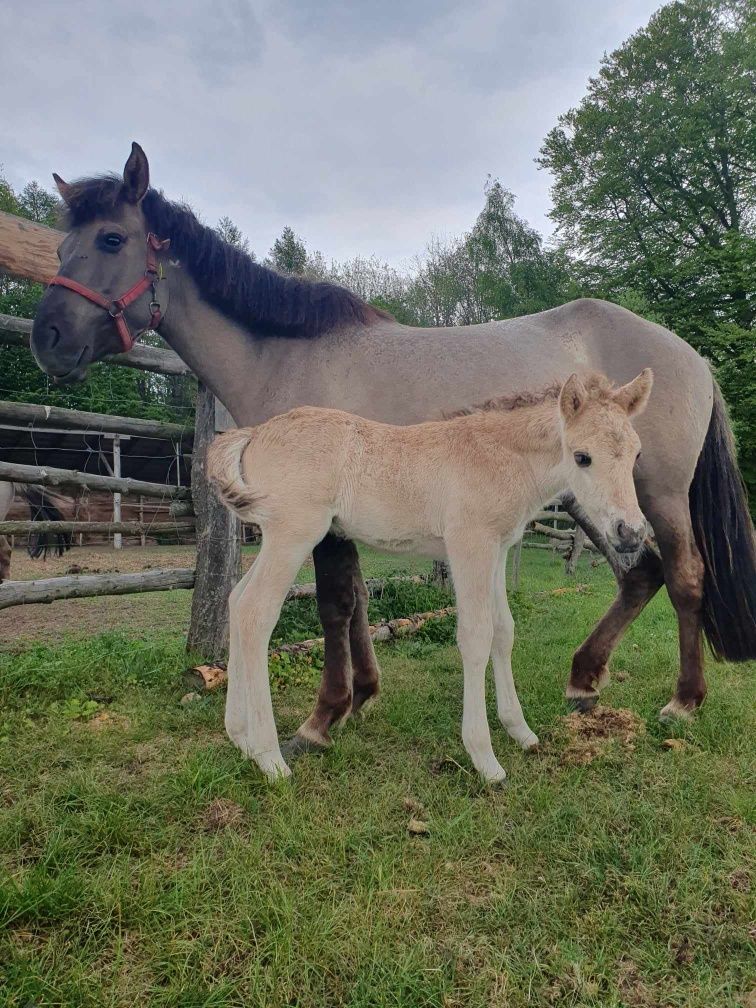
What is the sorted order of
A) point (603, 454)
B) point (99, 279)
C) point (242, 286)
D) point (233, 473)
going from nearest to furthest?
point (603, 454) → point (233, 473) → point (99, 279) → point (242, 286)

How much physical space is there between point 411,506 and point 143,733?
1.93 metres

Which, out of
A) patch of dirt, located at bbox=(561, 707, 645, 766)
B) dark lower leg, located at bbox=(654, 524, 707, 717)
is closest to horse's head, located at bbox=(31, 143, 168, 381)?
patch of dirt, located at bbox=(561, 707, 645, 766)

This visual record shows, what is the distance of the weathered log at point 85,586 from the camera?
385 centimetres

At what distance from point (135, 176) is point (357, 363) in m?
1.44

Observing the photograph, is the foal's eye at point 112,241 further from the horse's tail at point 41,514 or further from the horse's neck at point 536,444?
the horse's tail at point 41,514

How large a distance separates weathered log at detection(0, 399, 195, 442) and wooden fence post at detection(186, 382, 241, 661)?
674 mm

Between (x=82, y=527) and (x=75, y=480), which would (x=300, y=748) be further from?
(x=82, y=527)

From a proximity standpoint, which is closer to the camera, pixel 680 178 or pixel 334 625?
pixel 334 625

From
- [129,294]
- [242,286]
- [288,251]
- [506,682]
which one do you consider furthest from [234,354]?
[288,251]

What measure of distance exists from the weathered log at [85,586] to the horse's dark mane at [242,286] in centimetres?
244

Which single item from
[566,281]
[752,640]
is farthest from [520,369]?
[566,281]

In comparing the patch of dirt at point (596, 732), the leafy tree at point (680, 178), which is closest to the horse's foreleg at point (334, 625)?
the patch of dirt at point (596, 732)

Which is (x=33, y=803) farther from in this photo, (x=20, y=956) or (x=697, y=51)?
(x=697, y=51)

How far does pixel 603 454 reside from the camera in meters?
2.23
